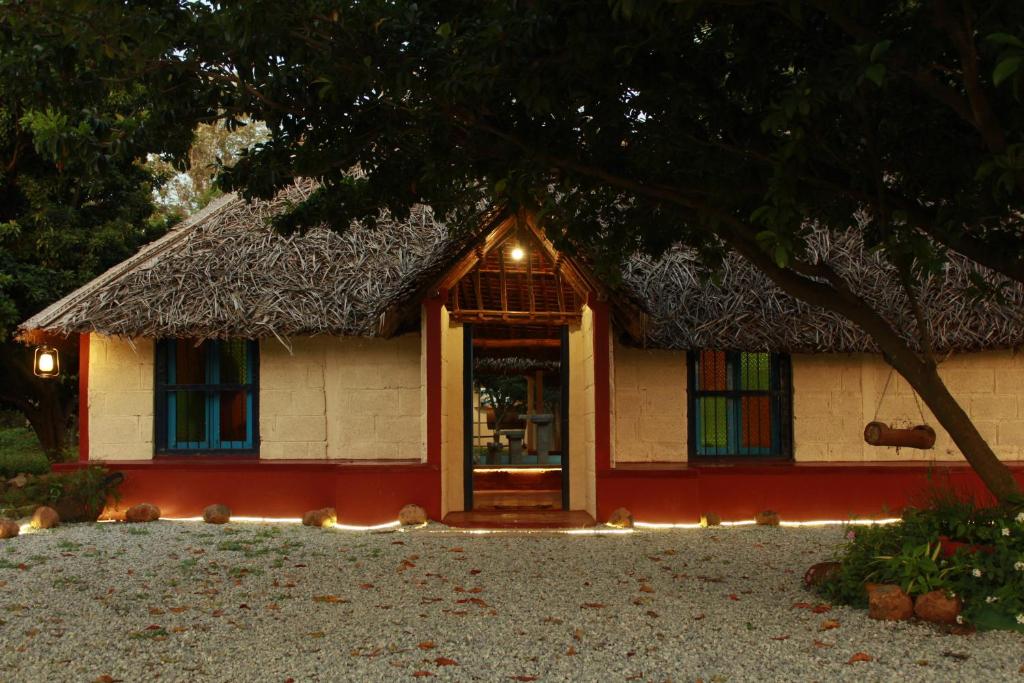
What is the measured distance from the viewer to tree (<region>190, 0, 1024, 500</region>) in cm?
457

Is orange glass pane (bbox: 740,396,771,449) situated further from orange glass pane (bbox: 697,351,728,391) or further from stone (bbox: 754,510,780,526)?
stone (bbox: 754,510,780,526)

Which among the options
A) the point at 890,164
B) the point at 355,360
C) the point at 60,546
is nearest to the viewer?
the point at 890,164

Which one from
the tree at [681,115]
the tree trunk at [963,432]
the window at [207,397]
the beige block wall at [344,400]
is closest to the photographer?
the tree at [681,115]

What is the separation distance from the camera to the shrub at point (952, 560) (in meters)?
5.03

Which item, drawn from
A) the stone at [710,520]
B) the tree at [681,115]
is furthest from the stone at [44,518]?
the stone at [710,520]

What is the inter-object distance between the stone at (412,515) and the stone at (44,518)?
11.8 ft

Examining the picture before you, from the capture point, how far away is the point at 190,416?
10734mm

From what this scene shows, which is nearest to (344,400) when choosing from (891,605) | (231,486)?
(231,486)

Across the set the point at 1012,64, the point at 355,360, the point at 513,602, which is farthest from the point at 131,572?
the point at 1012,64

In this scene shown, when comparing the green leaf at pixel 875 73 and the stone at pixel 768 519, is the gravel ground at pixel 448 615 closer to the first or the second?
the stone at pixel 768 519

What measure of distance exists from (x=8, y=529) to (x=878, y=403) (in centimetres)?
924

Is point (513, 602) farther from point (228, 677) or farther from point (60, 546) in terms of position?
point (60, 546)

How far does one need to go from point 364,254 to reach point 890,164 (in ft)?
21.2

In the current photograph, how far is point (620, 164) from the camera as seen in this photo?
20.2 feet
